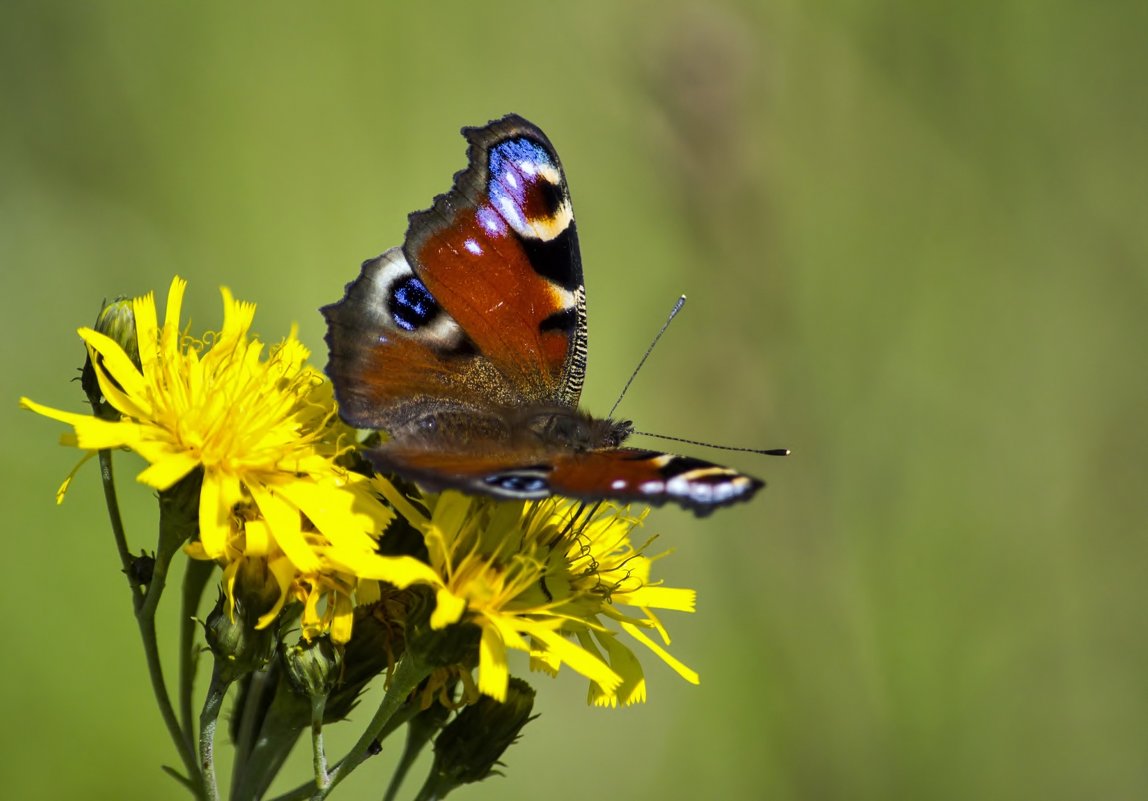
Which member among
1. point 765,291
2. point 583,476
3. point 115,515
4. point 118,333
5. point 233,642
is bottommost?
point 233,642

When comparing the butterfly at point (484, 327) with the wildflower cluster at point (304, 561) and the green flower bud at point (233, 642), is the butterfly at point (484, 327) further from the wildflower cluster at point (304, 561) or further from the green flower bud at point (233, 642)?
the green flower bud at point (233, 642)

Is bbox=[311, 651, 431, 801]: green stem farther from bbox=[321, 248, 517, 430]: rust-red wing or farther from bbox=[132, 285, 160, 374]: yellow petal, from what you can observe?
bbox=[132, 285, 160, 374]: yellow petal

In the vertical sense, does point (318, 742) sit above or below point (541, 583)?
below

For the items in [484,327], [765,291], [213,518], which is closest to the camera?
[213,518]

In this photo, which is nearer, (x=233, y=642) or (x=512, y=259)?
(x=233, y=642)

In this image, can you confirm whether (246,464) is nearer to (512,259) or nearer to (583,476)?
(583,476)

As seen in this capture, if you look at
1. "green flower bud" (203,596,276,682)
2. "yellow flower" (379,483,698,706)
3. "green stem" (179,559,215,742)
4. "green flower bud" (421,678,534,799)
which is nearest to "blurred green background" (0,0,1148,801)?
"green stem" (179,559,215,742)

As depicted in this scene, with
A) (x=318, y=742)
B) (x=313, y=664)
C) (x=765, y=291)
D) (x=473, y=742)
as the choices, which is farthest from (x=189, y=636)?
(x=765, y=291)

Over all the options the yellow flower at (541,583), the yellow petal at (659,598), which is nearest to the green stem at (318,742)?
the yellow flower at (541,583)
